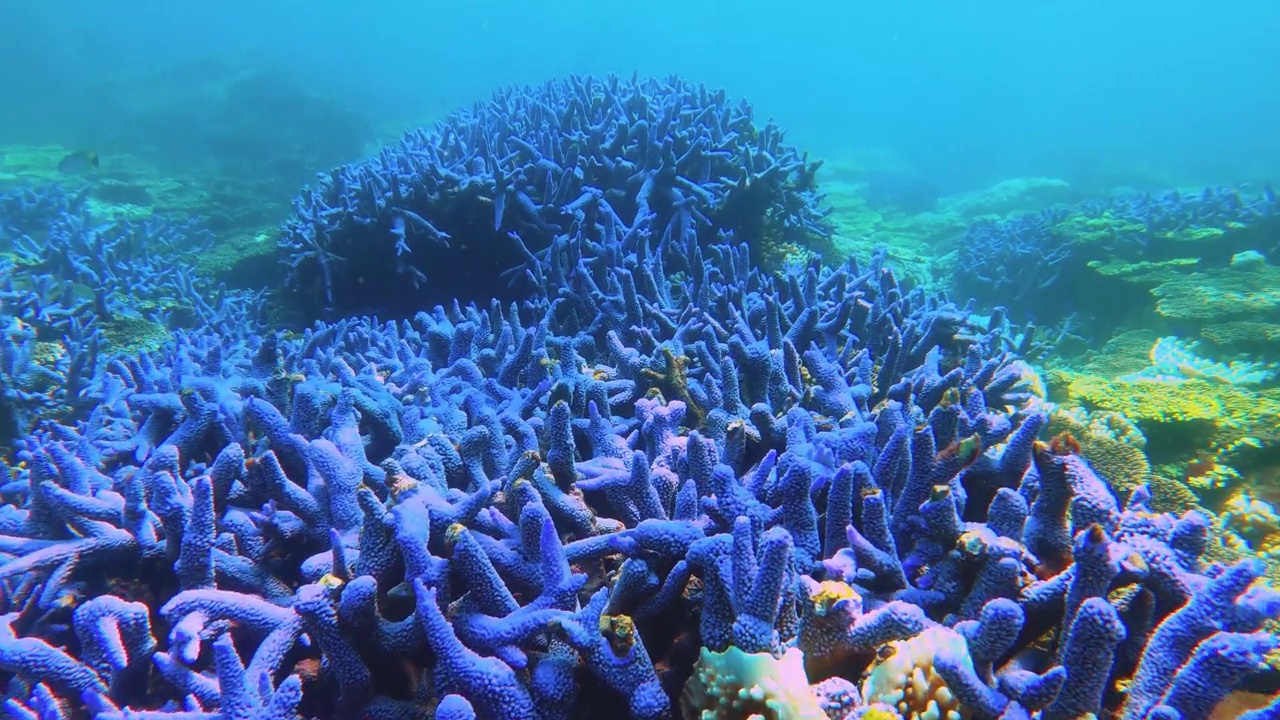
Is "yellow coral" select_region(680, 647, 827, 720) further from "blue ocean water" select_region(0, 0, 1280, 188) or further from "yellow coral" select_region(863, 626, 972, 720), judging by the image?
"blue ocean water" select_region(0, 0, 1280, 188)

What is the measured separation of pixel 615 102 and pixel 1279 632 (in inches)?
249

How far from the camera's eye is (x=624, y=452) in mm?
2404

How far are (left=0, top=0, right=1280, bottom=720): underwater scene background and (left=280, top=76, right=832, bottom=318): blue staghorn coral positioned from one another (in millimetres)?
44

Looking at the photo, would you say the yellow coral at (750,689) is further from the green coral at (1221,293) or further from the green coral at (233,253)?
the green coral at (233,253)

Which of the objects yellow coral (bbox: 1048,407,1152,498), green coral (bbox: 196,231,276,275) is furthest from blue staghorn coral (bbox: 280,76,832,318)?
yellow coral (bbox: 1048,407,1152,498)

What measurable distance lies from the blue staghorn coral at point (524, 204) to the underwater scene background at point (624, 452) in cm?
4

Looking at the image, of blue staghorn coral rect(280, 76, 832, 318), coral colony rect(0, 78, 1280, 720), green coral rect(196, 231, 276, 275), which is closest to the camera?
coral colony rect(0, 78, 1280, 720)

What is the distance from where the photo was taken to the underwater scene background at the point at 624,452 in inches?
58.3

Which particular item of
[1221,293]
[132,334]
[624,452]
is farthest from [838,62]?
[624,452]

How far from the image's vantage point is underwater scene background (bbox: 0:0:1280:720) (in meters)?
1.48

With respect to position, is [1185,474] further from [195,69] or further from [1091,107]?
[1091,107]

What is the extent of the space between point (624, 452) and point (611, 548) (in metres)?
0.64

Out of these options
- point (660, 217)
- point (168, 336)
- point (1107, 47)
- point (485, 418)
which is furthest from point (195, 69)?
point (1107, 47)

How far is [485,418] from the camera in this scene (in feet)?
8.20
